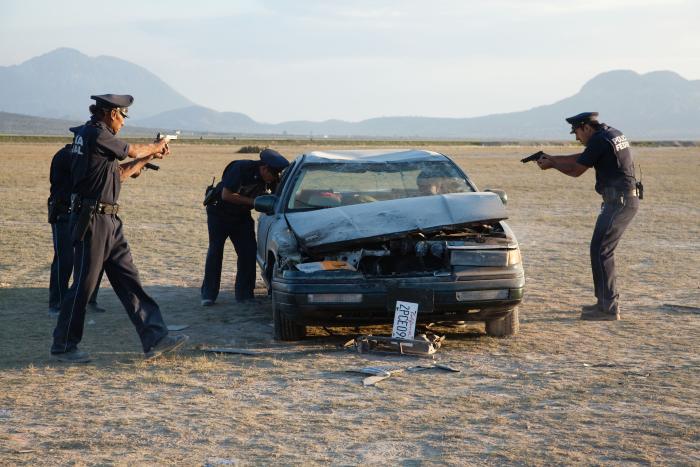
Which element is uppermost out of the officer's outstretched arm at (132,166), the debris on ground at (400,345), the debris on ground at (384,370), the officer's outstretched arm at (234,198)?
the officer's outstretched arm at (132,166)

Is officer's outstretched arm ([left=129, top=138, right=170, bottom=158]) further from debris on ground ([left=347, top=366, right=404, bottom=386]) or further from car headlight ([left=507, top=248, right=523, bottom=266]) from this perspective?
car headlight ([left=507, top=248, right=523, bottom=266])

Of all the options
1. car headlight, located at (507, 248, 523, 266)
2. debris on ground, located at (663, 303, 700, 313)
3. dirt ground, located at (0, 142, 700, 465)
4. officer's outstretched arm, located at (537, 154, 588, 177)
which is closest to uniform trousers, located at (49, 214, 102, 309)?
dirt ground, located at (0, 142, 700, 465)

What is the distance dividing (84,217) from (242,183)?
287 cm

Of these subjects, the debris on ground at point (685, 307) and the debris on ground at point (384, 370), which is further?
the debris on ground at point (685, 307)

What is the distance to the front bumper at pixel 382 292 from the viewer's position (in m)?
7.43

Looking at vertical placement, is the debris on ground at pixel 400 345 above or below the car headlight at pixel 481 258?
below

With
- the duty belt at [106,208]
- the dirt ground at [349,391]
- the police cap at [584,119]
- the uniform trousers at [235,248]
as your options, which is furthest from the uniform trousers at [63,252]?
the police cap at [584,119]

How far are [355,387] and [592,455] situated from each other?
6.38 feet

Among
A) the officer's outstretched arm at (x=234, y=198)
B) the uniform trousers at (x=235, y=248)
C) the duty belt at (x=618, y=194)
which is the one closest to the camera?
the duty belt at (x=618, y=194)

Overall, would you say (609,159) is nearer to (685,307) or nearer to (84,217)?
(685,307)

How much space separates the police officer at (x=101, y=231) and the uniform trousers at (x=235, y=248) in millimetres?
2547

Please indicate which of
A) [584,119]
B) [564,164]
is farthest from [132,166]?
[584,119]

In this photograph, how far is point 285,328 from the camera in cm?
800

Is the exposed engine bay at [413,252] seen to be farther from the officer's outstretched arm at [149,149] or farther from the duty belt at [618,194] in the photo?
the duty belt at [618,194]
